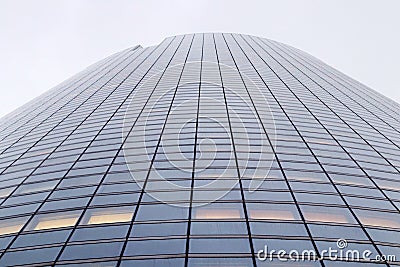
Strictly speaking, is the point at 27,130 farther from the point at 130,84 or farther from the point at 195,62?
the point at 195,62

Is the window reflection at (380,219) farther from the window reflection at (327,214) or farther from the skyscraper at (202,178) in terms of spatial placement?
the window reflection at (327,214)

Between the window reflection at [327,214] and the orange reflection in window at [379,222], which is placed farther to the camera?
the orange reflection in window at [379,222]

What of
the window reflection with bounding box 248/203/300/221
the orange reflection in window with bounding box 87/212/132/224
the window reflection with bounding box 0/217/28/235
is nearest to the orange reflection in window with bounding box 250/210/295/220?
the window reflection with bounding box 248/203/300/221

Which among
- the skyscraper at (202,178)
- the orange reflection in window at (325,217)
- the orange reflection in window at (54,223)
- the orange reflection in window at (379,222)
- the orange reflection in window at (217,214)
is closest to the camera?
the skyscraper at (202,178)

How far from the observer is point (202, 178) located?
20.4 meters

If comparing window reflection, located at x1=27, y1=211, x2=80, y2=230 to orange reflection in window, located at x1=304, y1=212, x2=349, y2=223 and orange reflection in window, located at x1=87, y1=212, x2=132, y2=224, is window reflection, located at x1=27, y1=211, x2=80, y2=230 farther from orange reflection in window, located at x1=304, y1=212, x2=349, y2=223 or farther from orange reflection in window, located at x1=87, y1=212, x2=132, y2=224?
orange reflection in window, located at x1=304, y1=212, x2=349, y2=223

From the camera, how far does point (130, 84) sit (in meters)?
42.5

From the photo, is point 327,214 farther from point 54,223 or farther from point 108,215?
point 54,223

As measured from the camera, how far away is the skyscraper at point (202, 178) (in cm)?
1544

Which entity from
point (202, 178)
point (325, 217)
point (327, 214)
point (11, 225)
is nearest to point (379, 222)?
point (327, 214)

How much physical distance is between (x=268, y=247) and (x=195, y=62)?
36518 mm

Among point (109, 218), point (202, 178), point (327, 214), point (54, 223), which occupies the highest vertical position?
point (202, 178)

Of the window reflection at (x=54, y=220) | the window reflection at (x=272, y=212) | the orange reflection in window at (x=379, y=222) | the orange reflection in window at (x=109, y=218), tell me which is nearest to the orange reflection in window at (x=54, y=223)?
the window reflection at (x=54, y=220)

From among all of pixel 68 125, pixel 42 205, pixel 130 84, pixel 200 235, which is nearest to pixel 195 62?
Answer: pixel 130 84
